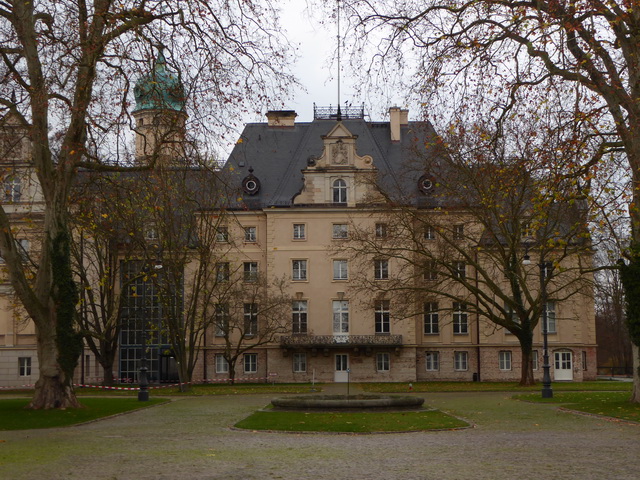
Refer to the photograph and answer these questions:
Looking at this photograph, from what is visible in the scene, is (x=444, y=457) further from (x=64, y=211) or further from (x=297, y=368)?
(x=297, y=368)

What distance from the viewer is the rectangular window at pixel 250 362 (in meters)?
56.8

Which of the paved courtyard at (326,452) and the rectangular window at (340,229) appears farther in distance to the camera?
the rectangular window at (340,229)

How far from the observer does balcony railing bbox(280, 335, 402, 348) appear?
55.5 metres

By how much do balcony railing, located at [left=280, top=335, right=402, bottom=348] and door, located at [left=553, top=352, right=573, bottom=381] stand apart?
1036 cm

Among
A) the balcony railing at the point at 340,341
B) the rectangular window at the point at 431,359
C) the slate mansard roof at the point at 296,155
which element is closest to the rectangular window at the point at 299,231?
the slate mansard roof at the point at 296,155

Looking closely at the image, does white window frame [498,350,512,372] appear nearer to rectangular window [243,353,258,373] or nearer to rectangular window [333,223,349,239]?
rectangular window [333,223,349,239]

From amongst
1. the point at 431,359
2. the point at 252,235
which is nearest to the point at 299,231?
the point at 252,235

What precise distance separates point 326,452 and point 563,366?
45.2m

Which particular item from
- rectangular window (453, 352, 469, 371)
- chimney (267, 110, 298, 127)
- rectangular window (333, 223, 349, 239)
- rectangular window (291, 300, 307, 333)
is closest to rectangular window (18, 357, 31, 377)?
rectangular window (291, 300, 307, 333)

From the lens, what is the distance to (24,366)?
5603cm

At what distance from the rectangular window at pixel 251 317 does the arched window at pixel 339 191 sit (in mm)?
8790

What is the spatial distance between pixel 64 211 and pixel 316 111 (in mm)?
38399

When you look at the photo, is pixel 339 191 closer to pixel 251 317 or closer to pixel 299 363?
pixel 251 317

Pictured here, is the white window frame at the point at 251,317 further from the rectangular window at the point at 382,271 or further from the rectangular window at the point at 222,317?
the rectangular window at the point at 382,271
